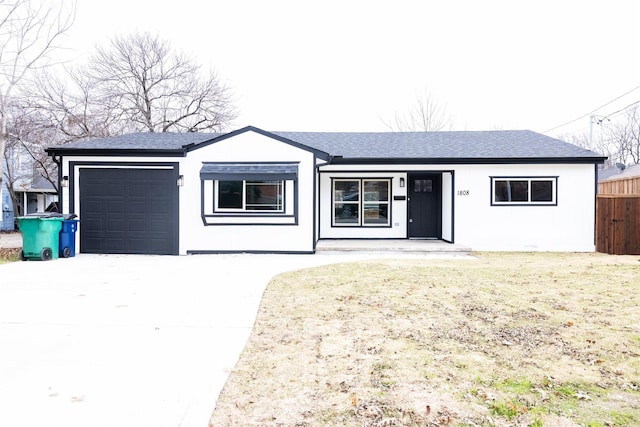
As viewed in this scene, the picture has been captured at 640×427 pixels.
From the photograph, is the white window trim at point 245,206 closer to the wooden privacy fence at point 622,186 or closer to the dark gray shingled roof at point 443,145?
the dark gray shingled roof at point 443,145

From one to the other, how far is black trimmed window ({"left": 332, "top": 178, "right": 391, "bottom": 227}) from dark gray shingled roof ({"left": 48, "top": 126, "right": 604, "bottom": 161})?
3.30 ft

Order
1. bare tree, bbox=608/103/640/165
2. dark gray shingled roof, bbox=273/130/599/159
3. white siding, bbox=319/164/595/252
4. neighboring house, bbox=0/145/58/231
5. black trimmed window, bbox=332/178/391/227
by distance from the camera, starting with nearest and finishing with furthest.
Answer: white siding, bbox=319/164/595/252, dark gray shingled roof, bbox=273/130/599/159, black trimmed window, bbox=332/178/391/227, neighboring house, bbox=0/145/58/231, bare tree, bbox=608/103/640/165

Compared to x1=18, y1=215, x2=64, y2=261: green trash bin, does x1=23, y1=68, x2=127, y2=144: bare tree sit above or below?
above

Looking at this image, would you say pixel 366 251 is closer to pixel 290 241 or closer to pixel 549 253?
pixel 290 241

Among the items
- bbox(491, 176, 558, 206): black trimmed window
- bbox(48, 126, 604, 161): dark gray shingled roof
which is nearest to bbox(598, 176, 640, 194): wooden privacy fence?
bbox(48, 126, 604, 161): dark gray shingled roof

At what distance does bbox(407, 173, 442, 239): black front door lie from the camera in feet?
45.2

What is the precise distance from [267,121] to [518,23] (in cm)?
1999

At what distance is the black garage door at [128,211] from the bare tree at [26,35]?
3.09 metres

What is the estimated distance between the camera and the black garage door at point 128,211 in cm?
1134

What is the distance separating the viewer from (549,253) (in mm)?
11781

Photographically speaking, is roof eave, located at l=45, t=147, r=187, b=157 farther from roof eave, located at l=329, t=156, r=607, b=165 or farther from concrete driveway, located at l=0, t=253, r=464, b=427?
roof eave, located at l=329, t=156, r=607, b=165

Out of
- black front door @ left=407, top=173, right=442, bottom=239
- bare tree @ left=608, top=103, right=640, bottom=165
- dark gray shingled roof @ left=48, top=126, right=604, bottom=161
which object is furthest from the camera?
bare tree @ left=608, top=103, right=640, bottom=165

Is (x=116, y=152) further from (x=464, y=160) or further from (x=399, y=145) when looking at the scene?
(x=464, y=160)

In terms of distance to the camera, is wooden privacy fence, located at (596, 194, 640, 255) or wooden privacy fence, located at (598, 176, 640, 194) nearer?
wooden privacy fence, located at (596, 194, 640, 255)
